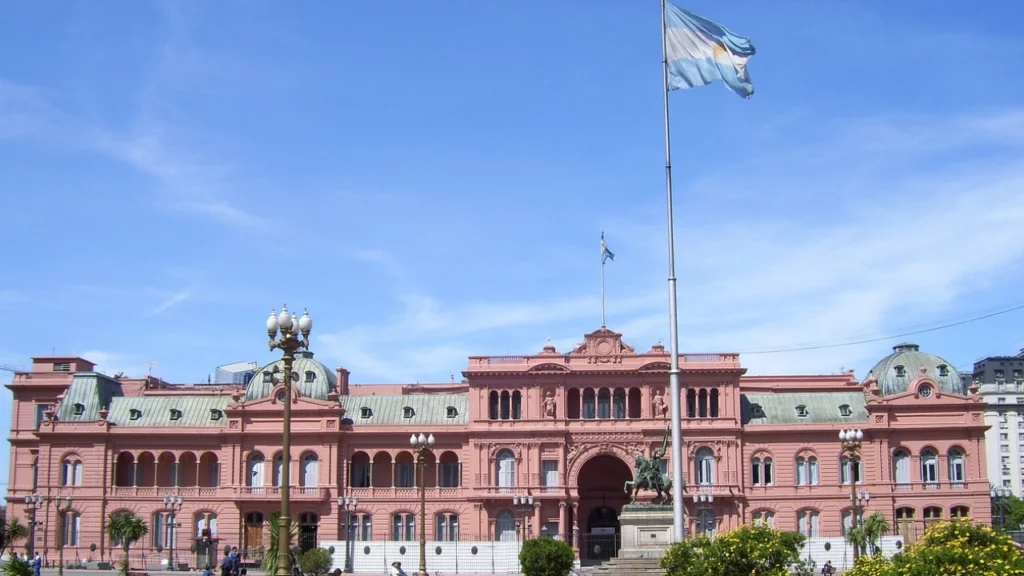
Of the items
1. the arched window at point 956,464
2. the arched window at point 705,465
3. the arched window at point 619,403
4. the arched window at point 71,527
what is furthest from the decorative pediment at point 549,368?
the arched window at point 71,527

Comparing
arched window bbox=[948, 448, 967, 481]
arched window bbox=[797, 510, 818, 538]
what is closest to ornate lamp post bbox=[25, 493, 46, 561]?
arched window bbox=[797, 510, 818, 538]

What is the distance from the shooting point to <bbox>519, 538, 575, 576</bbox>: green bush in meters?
57.1

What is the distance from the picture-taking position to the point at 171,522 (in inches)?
3413

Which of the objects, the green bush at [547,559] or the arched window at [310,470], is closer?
the green bush at [547,559]

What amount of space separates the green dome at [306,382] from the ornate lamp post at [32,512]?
55.9 ft

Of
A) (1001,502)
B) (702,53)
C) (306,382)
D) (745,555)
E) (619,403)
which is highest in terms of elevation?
(702,53)

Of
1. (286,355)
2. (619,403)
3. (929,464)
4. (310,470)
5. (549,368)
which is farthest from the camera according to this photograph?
(310,470)

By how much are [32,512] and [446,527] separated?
3063 cm

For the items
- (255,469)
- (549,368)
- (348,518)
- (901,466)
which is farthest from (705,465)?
(255,469)

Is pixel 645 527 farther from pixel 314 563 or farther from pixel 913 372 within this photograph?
pixel 913 372

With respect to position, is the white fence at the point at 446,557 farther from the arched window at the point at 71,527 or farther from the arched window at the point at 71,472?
the arched window at the point at 71,472

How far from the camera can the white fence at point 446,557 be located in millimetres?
76750

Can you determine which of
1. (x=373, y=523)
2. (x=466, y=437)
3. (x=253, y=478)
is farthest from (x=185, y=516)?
(x=466, y=437)

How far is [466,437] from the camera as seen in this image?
93.9 metres
